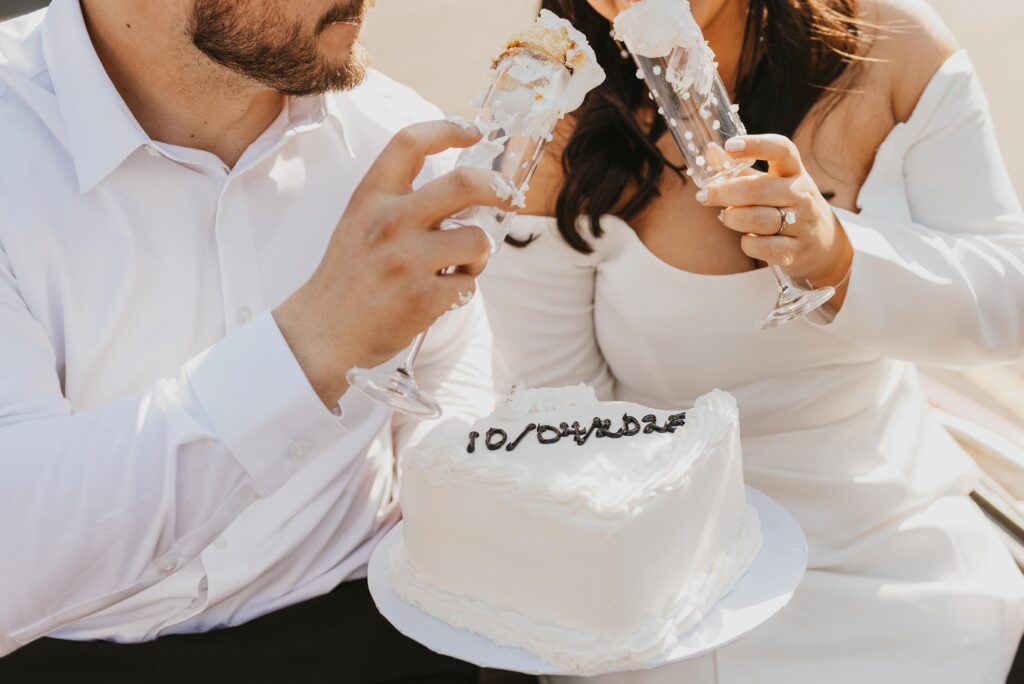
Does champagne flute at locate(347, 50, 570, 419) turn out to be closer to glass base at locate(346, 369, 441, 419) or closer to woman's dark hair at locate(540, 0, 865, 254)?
glass base at locate(346, 369, 441, 419)

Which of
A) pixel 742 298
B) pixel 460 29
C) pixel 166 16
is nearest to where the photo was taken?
pixel 166 16

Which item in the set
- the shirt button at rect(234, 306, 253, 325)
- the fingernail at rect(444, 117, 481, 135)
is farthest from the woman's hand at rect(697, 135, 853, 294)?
the shirt button at rect(234, 306, 253, 325)

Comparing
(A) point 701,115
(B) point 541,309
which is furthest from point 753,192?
(B) point 541,309

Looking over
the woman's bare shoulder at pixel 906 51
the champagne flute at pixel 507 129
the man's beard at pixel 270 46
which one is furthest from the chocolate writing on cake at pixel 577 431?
the woman's bare shoulder at pixel 906 51

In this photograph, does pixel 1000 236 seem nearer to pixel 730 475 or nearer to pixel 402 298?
pixel 730 475

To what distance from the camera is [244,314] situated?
66.0 inches

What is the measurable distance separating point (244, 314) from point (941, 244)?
3.87 ft

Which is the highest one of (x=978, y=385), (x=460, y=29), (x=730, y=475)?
(x=730, y=475)

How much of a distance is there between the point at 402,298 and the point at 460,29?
17.1 ft

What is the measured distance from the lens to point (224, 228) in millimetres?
1676

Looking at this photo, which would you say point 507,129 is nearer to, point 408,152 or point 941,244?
point 408,152

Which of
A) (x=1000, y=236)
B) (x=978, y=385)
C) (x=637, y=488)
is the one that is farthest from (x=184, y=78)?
(x=978, y=385)

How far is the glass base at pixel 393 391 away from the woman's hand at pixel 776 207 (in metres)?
0.51

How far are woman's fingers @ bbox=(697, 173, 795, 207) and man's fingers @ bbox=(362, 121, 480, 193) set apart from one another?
43 cm
